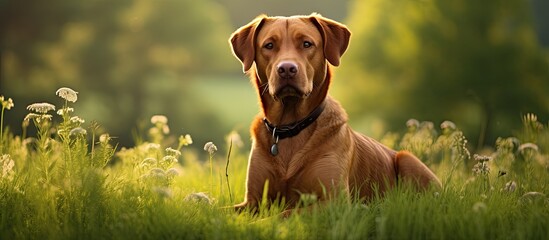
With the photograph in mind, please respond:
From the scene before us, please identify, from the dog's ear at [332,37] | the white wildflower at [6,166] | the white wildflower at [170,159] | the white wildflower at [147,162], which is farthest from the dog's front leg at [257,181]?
the white wildflower at [6,166]

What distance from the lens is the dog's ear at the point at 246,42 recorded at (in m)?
5.65

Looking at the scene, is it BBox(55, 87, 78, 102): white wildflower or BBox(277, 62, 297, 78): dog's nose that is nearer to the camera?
BBox(55, 87, 78, 102): white wildflower

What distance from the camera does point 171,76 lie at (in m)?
32.8

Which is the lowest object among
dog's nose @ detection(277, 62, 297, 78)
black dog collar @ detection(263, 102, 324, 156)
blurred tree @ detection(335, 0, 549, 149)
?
black dog collar @ detection(263, 102, 324, 156)

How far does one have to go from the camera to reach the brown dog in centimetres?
531

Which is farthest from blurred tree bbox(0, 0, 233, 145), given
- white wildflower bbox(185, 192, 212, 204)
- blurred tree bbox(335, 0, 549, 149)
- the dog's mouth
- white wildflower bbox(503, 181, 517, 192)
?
white wildflower bbox(503, 181, 517, 192)

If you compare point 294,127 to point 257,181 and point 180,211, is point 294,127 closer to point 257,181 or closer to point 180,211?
point 257,181

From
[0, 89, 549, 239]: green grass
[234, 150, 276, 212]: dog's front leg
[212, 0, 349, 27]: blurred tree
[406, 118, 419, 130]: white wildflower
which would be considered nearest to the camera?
[0, 89, 549, 239]: green grass

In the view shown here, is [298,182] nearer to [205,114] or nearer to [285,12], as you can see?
[205,114]

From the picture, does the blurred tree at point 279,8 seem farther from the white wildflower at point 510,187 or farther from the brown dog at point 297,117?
the white wildflower at point 510,187

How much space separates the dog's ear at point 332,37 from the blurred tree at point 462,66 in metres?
14.6

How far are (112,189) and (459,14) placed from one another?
60.6 ft

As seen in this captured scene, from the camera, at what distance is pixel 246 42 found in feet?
18.8

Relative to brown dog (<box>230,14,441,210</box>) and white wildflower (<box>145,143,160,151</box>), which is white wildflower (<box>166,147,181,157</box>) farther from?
brown dog (<box>230,14,441,210</box>)
